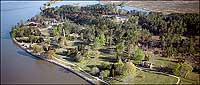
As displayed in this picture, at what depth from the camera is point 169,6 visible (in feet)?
129

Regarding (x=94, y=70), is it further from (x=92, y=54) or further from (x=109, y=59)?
(x=92, y=54)

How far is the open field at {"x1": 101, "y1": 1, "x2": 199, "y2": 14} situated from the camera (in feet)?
120

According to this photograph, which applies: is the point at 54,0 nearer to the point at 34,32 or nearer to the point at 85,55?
the point at 34,32

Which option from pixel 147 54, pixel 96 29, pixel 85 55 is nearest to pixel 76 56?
pixel 85 55

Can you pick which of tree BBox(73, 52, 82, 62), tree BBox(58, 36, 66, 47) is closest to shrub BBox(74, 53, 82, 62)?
tree BBox(73, 52, 82, 62)

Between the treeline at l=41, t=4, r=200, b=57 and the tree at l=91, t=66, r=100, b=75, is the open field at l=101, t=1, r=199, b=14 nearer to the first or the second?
the treeline at l=41, t=4, r=200, b=57

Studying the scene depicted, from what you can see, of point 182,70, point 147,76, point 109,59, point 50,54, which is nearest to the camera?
point 182,70

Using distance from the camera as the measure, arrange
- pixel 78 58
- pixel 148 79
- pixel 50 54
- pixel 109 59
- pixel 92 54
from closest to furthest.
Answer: pixel 148 79 < pixel 78 58 < pixel 109 59 < pixel 50 54 < pixel 92 54

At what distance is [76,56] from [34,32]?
8030 millimetres

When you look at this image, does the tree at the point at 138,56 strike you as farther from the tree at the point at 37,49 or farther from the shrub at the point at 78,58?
the tree at the point at 37,49

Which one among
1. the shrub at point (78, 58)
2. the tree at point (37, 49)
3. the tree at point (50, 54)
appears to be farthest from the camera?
the tree at point (37, 49)

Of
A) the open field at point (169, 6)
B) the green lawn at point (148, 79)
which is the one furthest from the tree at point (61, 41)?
the open field at point (169, 6)

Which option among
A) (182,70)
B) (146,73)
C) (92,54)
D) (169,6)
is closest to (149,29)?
(92,54)

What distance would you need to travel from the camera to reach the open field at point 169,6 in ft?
120
